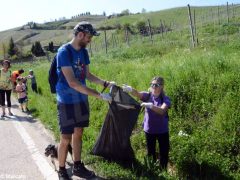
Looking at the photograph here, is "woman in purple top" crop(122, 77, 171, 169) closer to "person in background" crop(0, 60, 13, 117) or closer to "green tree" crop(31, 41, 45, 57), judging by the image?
"person in background" crop(0, 60, 13, 117)

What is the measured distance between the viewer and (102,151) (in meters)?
6.54

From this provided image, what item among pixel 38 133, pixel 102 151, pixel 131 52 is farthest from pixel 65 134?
pixel 131 52

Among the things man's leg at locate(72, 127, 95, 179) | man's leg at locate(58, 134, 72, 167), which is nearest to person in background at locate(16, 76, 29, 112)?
man's leg at locate(72, 127, 95, 179)

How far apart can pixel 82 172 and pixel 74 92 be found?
119cm

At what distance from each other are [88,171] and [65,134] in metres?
0.69

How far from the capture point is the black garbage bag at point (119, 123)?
6324mm

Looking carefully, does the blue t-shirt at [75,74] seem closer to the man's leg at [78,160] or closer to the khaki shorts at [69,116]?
the khaki shorts at [69,116]

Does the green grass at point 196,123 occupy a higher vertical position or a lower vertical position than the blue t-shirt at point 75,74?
lower

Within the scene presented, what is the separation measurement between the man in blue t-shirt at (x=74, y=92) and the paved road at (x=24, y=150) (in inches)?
20.8

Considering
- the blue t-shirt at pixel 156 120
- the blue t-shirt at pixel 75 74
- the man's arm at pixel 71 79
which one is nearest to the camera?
the man's arm at pixel 71 79

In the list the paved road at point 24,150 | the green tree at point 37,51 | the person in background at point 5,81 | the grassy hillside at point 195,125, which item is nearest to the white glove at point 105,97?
the grassy hillside at point 195,125

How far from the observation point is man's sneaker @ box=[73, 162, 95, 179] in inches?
249

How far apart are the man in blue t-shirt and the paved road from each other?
0.53m

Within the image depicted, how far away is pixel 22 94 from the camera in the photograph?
48.0ft
